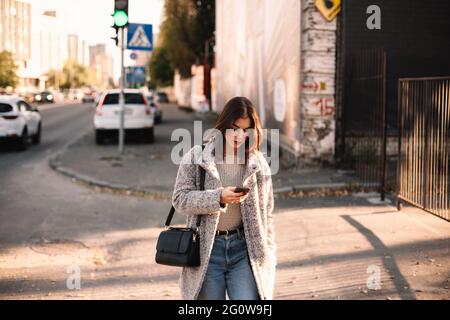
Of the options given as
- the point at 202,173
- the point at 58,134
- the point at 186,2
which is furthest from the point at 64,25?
the point at 202,173

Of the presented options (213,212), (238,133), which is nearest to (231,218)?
(213,212)

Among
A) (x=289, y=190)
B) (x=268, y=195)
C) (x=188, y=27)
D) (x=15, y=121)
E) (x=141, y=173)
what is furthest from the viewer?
(x=188, y=27)

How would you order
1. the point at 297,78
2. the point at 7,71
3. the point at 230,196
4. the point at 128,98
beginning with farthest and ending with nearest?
the point at 7,71 → the point at 128,98 → the point at 297,78 → the point at 230,196

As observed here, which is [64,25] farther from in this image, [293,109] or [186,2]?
[293,109]

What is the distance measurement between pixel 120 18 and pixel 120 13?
4.4 inches

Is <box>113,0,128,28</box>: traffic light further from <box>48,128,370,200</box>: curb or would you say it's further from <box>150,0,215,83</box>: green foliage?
<box>150,0,215,83</box>: green foliage

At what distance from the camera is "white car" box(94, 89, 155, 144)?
19.8m

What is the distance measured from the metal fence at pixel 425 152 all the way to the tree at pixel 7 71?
62.1 m

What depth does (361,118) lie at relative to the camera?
42.7 ft

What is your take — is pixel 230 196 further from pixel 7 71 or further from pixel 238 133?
pixel 7 71

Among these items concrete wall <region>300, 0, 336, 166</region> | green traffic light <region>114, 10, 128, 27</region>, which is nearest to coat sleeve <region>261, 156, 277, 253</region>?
concrete wall <region>300, 0, 336, 166</region>

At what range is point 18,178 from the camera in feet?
41.8

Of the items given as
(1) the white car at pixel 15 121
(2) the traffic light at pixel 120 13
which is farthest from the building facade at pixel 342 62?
(1) the white car at pixel 15 121

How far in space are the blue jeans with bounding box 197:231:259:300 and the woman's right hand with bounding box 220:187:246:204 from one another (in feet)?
0.98
